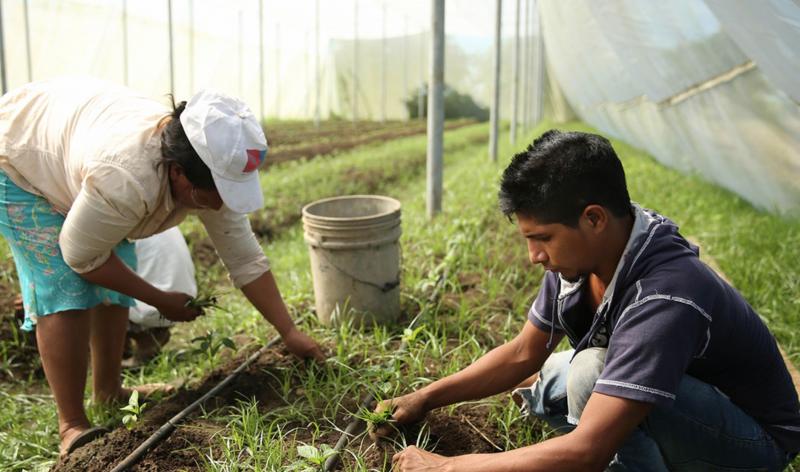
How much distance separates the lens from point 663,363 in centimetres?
135

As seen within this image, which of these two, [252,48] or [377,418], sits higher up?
[252,48]

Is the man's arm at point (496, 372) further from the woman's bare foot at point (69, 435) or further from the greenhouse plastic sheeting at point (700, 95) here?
the greenhouse plastic sheeting at point (700, 95)

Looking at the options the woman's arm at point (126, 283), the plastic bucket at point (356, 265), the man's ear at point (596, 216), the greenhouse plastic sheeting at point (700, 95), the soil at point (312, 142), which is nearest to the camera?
the man's ear at point (596, 216)

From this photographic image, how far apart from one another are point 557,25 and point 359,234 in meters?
7.22

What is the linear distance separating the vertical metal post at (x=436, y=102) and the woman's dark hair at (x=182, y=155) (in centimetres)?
306

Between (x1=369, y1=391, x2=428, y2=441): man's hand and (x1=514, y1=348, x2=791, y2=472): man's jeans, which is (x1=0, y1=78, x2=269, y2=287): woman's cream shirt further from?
(x1=514, y1=348, x2=791, y2=472): man's jeans

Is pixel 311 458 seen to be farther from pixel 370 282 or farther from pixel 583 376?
pixel 370 282

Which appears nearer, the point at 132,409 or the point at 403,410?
the point at 403,410

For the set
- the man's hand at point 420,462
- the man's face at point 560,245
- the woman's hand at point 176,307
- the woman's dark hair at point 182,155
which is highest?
A: the woman's dark hair at point 182,155

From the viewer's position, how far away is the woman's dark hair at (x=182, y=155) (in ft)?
6.38

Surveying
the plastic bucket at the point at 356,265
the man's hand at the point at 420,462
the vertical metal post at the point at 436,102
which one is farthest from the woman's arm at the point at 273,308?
the vertical metal post at the point at 436,102

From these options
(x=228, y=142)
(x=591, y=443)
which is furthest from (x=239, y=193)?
(x=591, y=443)

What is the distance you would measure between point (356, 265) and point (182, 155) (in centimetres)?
118

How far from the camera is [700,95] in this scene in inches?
188
